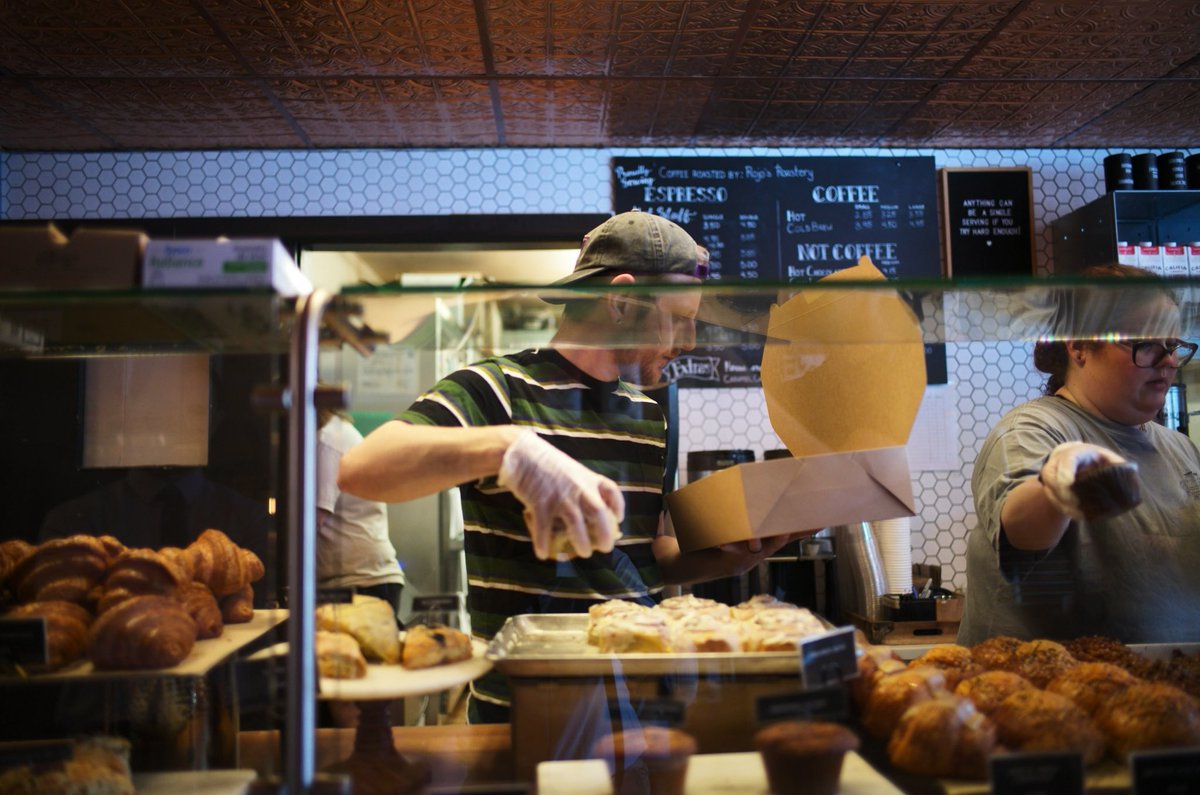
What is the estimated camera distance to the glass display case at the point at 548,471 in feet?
3.62

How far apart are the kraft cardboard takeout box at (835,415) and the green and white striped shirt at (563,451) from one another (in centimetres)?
16

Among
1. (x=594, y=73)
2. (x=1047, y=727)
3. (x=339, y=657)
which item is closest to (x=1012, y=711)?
(x=1047, y=727)

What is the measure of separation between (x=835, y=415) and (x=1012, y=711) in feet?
1.55

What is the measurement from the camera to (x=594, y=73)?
3406mm

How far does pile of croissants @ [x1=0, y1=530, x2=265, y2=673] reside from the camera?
119 centimetres

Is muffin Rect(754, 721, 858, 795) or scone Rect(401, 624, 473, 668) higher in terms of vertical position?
scone Rect(401, 624, 473, 668)

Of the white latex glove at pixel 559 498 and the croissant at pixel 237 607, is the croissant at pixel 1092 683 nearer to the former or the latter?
the white latex glove at pixel 559 498

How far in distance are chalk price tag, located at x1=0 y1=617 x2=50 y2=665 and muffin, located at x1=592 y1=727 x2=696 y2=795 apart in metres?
0.74

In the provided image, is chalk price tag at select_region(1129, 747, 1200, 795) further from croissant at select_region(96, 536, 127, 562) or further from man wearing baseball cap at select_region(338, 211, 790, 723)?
croissant at select_region(96, 536, 127, 562)

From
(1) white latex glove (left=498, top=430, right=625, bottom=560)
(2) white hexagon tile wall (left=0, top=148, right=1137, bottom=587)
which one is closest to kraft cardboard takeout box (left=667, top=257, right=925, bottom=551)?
(1) white latex glove (left=498, top=430, right=625, bottom=560)

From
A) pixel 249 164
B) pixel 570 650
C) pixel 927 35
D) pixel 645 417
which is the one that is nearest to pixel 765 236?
pixel 927 35

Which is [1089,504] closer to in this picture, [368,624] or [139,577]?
[368,624]

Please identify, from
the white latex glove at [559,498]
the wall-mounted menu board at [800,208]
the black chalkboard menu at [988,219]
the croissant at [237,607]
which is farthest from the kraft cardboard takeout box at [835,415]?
the black chalkboard menu at [988,219]

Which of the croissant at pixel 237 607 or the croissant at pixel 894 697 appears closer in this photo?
the croissant at pixel 894 697
